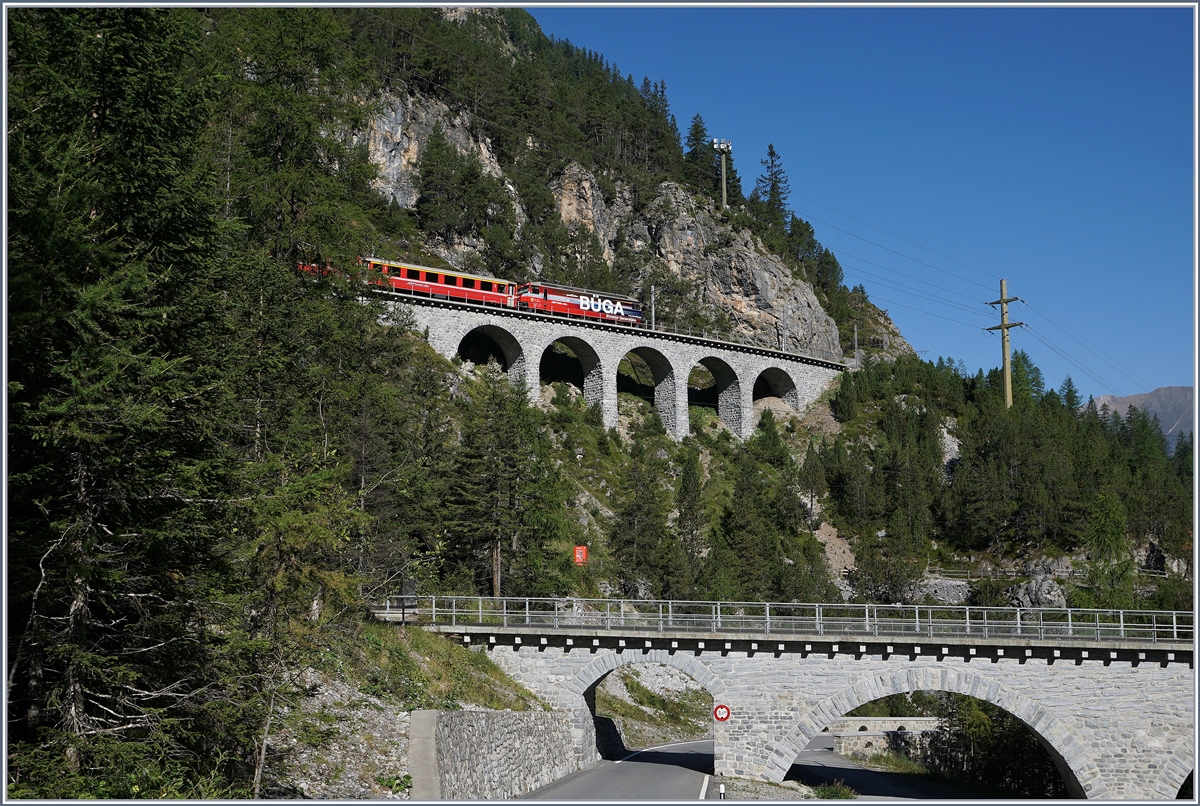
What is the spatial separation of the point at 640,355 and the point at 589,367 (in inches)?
223

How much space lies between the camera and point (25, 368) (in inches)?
461

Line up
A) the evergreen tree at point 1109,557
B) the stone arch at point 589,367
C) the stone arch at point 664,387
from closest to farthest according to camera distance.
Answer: the evergreen tree at point 1109,557
the stone arch at point 589,367
the stone arch at point 664,387

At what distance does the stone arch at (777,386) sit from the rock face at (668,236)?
7.34 meters

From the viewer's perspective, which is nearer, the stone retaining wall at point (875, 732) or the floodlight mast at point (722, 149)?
the stone retaining wall at point (875, 732)

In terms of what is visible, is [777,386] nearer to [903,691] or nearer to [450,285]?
[450,285]

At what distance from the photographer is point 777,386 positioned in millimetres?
76438

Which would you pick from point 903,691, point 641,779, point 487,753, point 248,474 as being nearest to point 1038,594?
point 903,691

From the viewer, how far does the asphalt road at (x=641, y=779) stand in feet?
77.6

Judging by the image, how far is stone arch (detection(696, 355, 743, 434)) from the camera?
72.2 m

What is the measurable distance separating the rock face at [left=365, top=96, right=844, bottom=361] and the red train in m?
16.3

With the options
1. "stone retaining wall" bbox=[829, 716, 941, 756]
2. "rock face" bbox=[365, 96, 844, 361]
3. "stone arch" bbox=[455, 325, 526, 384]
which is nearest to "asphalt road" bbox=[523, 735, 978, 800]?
"stone retaining wall" bbox=[829, 716, 941, 756]

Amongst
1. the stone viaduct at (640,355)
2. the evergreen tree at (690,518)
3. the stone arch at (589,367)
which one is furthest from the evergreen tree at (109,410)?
the stone arch at (589,367)

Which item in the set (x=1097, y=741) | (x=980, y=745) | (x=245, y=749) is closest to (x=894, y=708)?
(x=980, y=745)

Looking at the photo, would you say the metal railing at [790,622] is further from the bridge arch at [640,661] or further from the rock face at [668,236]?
the rock face at [668,236]
